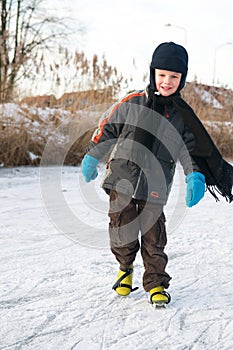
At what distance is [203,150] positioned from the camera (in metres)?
1.99

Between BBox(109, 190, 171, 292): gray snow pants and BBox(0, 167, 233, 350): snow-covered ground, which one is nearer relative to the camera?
BBox(0, 167, 233, 350): snow-covered ground

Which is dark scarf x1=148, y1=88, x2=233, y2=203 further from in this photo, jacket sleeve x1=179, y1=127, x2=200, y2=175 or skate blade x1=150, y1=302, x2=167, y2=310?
skate blade x1=150, y1=302, x2=167, y2=310

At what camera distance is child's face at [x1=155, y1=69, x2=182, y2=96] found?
6.27 ft

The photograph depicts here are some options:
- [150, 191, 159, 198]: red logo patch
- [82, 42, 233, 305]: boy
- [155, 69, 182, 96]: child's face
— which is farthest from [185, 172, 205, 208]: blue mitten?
[155, 69, 182, 96]: child's face

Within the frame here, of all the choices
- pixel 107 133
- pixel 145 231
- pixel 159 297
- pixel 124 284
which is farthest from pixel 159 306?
pixel 107 133

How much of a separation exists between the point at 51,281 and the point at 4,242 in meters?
0.77

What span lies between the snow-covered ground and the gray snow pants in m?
0.13

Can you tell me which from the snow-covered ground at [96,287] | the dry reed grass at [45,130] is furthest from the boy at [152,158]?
the dry reed grass at [45,130]

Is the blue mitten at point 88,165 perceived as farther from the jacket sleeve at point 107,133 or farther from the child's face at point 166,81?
the child's face at point 166,81

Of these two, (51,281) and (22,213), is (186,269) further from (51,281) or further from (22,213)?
(22,213)

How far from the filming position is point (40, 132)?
6414 millimetres

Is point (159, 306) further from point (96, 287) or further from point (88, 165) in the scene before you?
point (88, 165)

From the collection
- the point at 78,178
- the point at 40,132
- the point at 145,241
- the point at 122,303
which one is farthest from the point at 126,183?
the point at 40,132

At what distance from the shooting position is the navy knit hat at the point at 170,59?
6.21 ft
